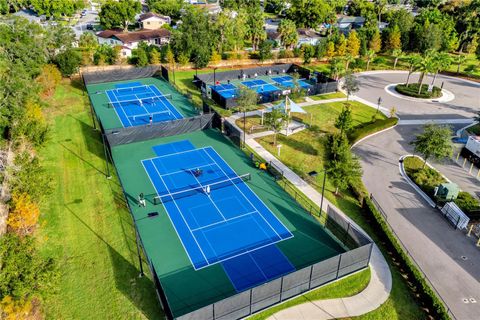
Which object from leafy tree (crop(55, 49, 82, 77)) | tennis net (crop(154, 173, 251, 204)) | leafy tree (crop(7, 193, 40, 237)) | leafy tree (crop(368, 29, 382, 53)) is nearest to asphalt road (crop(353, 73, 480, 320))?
tennis net (crop(154, 173, 251, 204))

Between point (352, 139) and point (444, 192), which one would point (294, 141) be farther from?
point (444, 192)

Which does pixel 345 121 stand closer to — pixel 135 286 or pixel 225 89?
pixel 225 89

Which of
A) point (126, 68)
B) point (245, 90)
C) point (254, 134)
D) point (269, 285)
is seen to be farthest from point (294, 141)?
point (126, 68)

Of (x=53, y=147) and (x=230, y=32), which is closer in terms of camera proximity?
(x=53, y=147)

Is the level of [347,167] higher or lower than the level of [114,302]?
higher

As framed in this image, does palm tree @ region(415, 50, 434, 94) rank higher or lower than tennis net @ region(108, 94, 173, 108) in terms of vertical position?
higher

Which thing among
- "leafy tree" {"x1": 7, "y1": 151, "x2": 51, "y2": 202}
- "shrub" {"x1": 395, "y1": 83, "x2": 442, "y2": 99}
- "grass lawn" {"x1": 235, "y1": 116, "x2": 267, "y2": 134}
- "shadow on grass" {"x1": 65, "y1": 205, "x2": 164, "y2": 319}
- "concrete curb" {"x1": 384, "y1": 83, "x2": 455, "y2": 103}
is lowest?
"shadow on grass" {"x1": 65, "y1": 205, "x2": 164, "y2": 319}

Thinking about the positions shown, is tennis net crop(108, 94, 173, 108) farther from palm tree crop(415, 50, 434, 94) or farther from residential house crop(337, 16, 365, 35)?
residential house crop(337, 16, 365, 35)

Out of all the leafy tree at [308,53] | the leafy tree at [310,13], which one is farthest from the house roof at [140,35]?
the leafy tree at [310,13]
